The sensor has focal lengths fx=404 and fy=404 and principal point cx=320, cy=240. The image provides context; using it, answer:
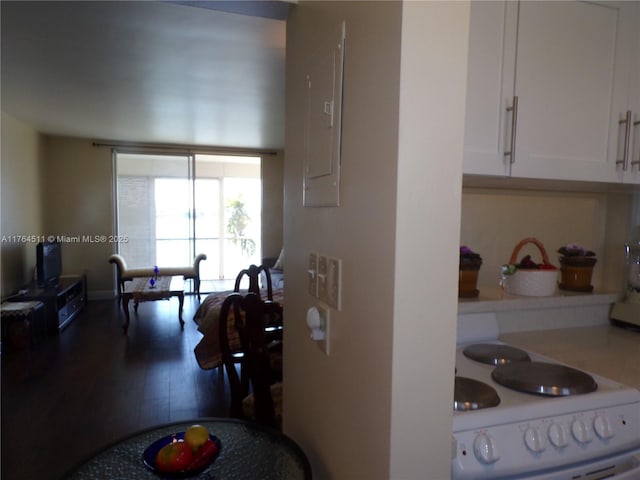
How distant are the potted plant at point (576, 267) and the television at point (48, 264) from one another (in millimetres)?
5099

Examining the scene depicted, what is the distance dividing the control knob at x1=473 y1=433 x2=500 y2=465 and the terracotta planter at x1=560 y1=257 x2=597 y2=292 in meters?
1.12

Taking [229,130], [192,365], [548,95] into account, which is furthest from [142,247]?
[548,95]

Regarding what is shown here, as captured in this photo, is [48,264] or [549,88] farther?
[48,264]

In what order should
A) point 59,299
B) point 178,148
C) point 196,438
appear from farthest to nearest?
point 178,148 → point 59,299 → point 196,438

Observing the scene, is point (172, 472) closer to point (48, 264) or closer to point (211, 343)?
point (211, 343)

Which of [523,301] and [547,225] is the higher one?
[547,225]

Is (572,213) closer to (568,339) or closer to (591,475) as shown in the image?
(568,339)

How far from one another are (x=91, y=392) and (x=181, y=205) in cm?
410

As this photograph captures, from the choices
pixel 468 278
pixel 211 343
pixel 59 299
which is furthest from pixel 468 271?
pixel 59 299

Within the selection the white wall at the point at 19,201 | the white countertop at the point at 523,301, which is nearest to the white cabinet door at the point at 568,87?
the white countertop at the point at 523,301

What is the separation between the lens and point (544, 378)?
3.67ft

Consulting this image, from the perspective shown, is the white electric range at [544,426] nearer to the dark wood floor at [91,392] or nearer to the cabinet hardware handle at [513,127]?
the cabinet hardware handle at [513,127]

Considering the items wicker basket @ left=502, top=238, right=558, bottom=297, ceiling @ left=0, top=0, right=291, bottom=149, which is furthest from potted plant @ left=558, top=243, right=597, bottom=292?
ceiling @ left=0, top=0, right=291, bottom=149

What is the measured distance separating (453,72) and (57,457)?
2652 millimetres
